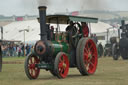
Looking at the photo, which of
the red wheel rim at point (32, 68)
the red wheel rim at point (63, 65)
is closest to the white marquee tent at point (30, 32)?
the red wheel rim at point (32, 68)

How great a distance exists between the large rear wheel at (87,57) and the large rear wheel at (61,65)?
652mm

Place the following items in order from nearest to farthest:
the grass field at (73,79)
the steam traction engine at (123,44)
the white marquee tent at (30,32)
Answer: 1. the grass field at (73,79)
2. the steam traction engine at (123,44)
3. the white marquee tent at (30,32)

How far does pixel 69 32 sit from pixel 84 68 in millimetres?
1271

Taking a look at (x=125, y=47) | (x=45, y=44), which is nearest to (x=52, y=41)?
(x=45, y=44)

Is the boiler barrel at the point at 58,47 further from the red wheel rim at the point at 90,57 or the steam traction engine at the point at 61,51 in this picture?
the red wheel rim at the point at 90,57

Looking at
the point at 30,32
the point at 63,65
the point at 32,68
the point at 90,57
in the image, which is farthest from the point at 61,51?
the point at 30,32

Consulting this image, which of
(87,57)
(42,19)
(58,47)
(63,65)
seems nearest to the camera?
(42,19)

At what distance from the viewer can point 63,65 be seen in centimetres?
1041

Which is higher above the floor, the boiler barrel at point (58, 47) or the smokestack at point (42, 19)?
the smokestack at point (42, 19)

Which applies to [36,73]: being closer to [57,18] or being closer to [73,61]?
[73,61]

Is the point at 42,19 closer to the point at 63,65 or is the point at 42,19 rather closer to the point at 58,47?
the point at 58,47

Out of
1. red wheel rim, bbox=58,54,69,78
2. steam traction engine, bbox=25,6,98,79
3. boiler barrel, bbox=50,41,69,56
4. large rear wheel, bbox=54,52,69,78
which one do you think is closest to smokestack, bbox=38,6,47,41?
steam traction engine, bbox=25,6,98,79

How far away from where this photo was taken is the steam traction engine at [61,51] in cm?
1029

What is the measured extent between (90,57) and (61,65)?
191 cm
